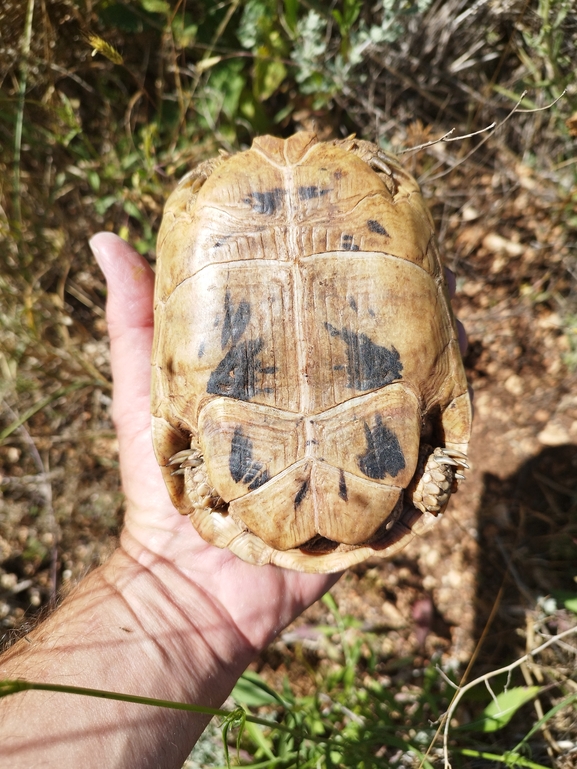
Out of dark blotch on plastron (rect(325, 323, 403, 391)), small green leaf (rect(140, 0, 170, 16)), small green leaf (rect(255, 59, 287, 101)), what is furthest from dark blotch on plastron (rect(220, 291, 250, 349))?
small green leaf (rect(140, 0, 170, 16))

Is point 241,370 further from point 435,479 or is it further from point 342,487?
point 435,479

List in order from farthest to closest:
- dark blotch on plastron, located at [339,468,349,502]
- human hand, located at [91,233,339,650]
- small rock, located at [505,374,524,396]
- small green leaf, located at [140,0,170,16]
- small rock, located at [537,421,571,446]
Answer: small rock, located at [505,374,524,396] < small rock, located at [537,421,571,446] < small green leaf, located at [140,0,170,16] < human hand, located at [91,233,339,650] < dark blotch on plastron, located at [339,468,349,502]

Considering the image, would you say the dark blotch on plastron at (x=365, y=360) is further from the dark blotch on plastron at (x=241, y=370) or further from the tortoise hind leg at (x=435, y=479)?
the tortoise hind leg at (x=435, y=479)

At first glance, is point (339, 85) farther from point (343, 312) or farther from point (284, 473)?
point (284, 473)

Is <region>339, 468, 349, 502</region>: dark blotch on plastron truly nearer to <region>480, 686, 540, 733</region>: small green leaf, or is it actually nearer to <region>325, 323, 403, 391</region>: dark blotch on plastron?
<region>325, 323, 403, 391</region>: dark blotch on plastron

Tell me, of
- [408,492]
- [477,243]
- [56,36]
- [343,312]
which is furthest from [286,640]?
[56,36]

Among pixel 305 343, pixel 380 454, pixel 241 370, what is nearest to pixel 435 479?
pixel 380 454

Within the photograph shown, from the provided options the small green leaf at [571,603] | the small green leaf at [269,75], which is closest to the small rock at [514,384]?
the small green leaf at [571,603]
